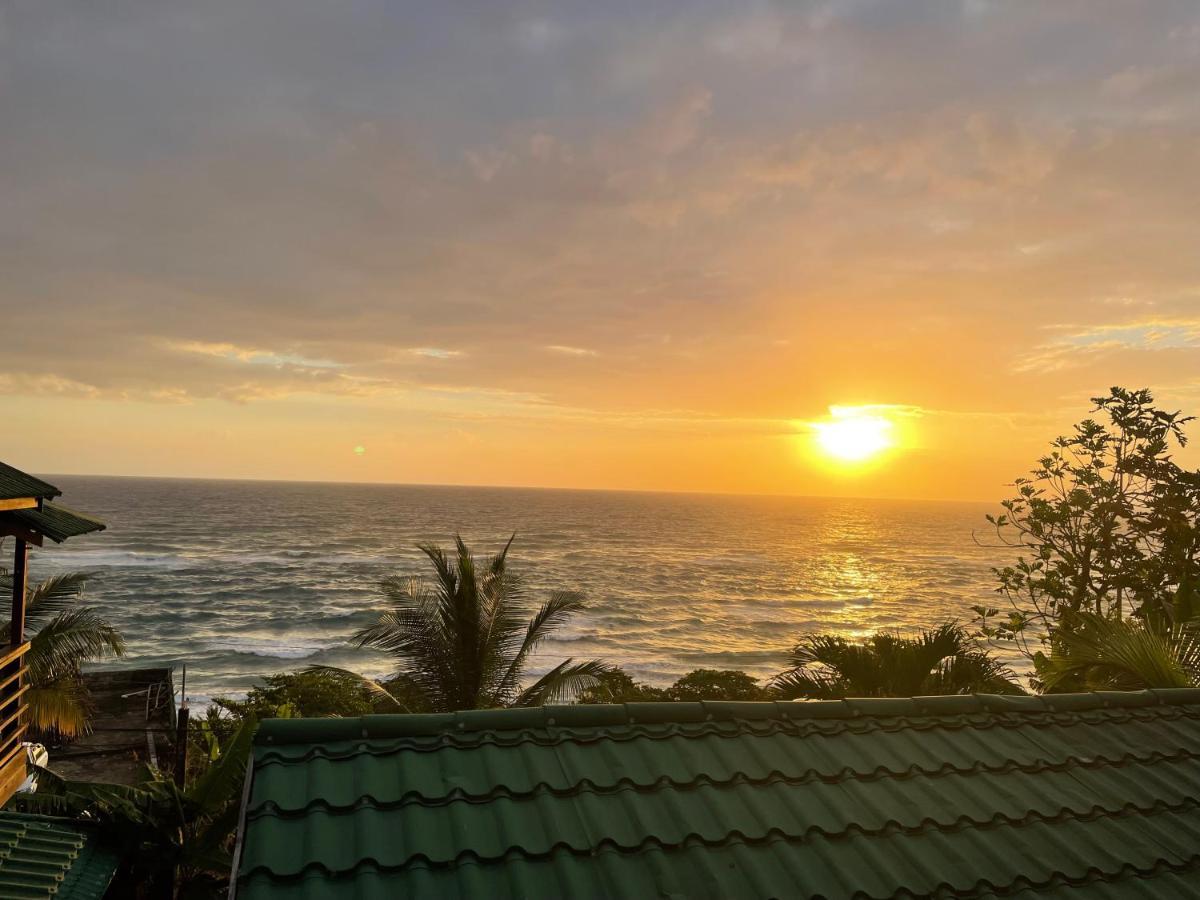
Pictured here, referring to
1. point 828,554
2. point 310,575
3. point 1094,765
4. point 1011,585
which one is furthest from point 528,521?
point 1094,765

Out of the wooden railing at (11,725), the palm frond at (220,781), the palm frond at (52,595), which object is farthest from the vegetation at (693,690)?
the palm frond at (220,781)

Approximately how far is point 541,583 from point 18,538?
60569 mm

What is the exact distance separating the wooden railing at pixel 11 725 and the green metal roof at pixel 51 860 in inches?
122

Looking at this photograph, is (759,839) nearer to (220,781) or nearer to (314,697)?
(220,781)

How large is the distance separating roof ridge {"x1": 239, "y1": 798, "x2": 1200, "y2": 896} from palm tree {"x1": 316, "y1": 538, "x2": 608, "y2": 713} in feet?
40.2

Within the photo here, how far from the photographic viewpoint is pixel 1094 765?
4.60m

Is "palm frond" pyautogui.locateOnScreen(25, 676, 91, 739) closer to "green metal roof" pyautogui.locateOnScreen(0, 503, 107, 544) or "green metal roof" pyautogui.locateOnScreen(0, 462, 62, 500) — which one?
"green metal roof" pyautogui.locateOnScreen(0, 503, 107, 544)

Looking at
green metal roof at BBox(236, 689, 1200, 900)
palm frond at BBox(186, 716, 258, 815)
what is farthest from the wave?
green metal roof at BBox(236, 689, 1200, 900)

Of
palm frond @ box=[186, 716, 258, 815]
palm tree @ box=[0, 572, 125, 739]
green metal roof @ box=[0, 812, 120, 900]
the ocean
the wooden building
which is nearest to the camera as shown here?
green metal roof @ box=[0, 812, 120, 900]

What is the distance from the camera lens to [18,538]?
11.3 m

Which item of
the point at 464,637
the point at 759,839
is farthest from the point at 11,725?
the point at 759,839

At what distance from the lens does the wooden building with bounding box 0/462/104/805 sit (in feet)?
33.9

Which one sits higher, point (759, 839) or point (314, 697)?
point (759, 839)

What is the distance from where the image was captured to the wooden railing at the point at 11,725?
11.0 metres
